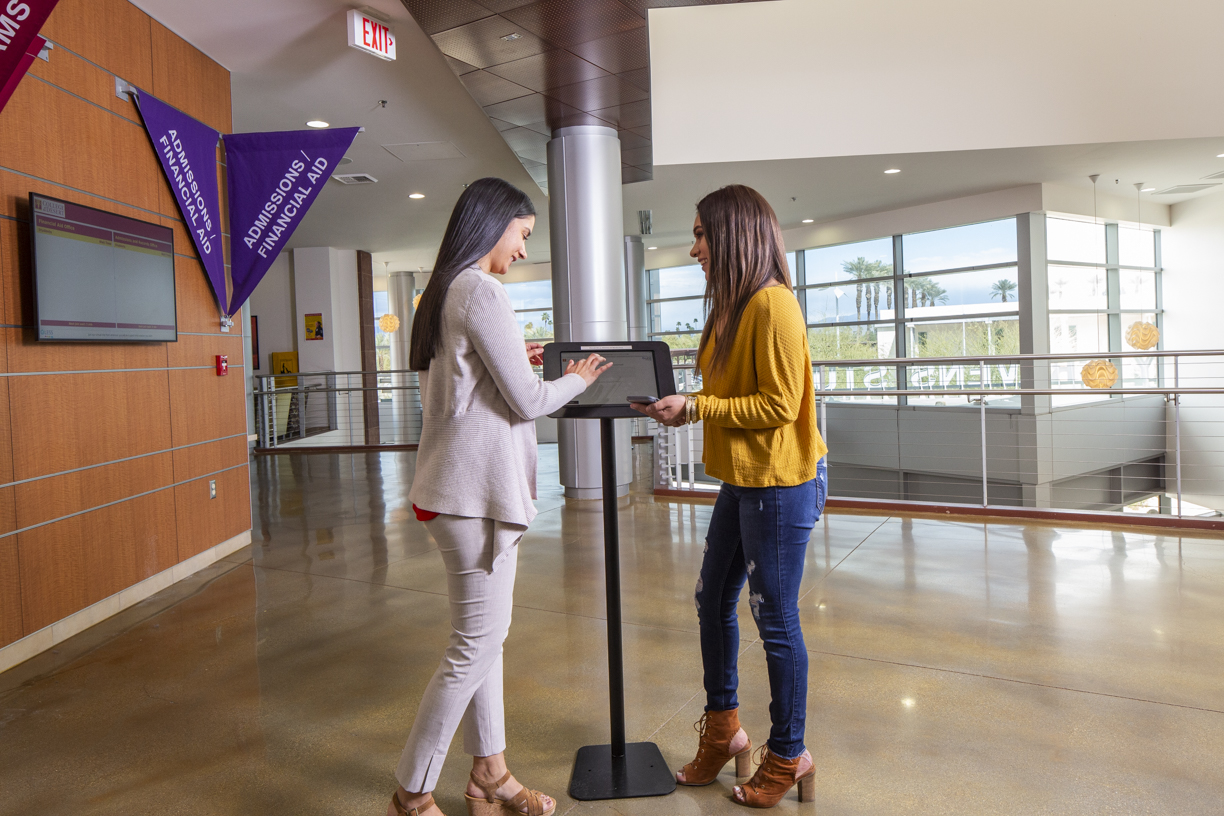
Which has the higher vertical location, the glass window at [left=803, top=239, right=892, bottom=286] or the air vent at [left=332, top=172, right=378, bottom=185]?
the air vent at [left=332, top=172, right=378, bottom=185]

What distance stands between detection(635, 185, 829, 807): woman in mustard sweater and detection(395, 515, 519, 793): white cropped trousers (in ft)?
1.58

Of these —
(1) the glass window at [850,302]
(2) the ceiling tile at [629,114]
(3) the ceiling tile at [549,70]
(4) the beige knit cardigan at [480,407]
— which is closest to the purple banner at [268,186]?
(3) the ceiling tile at [549,70]

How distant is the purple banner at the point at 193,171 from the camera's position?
414 cm

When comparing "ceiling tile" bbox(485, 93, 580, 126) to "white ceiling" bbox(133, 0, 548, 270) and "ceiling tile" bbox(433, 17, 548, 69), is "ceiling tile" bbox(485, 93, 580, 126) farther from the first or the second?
"ceiling tile" bbox(433, 17, 548, 69)

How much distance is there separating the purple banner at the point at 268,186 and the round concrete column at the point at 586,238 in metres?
1.79

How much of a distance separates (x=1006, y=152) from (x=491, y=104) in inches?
189

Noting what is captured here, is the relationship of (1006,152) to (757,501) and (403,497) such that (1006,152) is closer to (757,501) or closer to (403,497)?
(403,497)

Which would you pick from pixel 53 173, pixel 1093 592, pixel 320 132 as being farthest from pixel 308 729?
pixel 320 132

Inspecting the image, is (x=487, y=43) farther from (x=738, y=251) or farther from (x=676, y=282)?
(x=676, y=282)

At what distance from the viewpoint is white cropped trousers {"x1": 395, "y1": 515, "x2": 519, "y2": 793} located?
1673 mm

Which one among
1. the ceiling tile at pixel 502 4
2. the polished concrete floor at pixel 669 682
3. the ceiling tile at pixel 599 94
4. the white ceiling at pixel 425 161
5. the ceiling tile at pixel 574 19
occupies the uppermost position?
the white ceiling at pixel 425 161

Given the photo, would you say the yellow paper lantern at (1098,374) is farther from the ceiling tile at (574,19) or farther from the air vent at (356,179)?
the air vent at (356,179)

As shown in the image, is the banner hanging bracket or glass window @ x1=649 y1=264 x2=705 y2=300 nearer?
the banner hanging bracket

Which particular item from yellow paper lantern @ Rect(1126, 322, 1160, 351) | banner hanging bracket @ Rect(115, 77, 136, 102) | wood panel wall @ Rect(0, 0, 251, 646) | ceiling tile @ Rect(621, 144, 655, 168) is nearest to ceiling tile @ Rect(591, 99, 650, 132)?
ceiling tile @ Rect(621, 144, 655, 168)
